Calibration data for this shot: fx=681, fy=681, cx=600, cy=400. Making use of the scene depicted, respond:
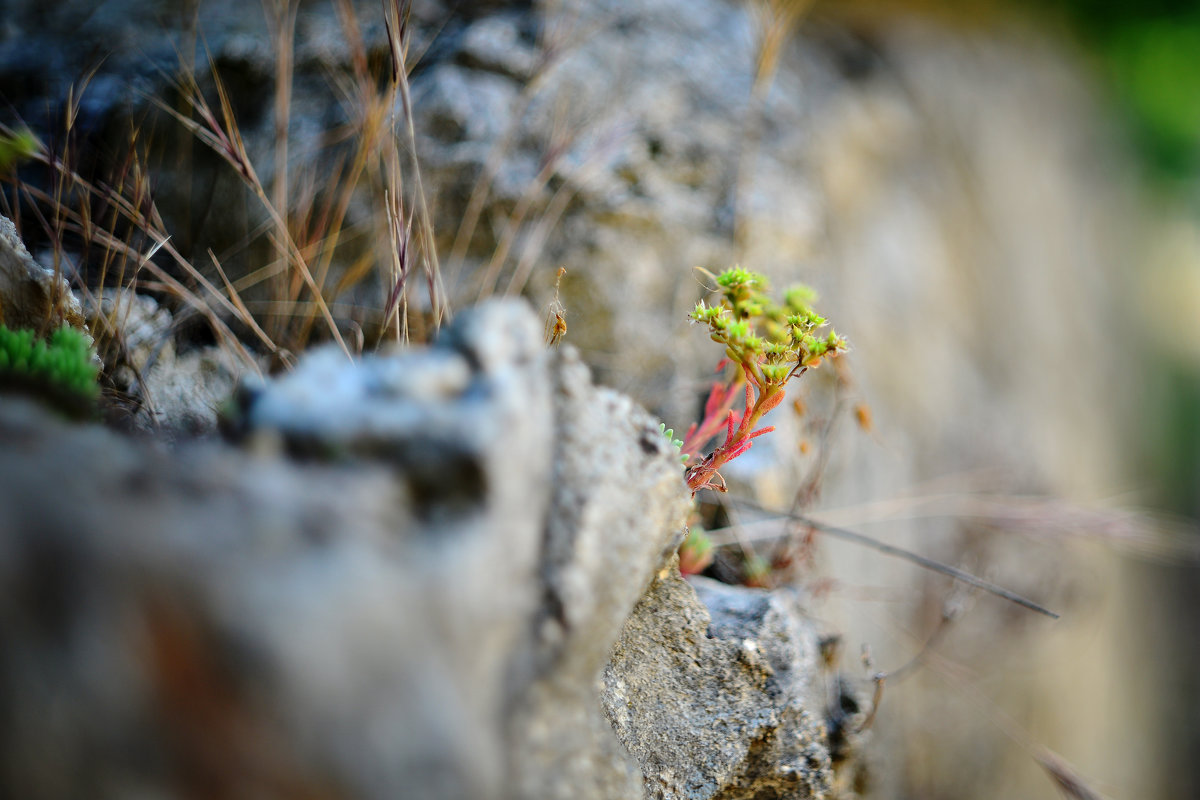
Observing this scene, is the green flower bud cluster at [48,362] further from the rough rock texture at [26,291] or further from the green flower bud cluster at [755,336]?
the green flower bud cluster at [755,336]

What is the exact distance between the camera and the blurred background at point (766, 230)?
143 centimetres

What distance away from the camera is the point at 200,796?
1.51ft

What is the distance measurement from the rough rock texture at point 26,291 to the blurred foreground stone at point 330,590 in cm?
38

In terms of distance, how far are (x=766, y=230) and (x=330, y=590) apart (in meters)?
1.55

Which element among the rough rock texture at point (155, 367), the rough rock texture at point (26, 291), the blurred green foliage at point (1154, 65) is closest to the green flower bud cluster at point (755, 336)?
the rough rock texture at point (155, 367)

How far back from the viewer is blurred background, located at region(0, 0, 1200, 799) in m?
1.43

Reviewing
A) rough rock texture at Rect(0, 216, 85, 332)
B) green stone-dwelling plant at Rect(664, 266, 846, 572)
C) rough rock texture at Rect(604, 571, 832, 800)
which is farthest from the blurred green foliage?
rough rock texture at Rect(0, 216, 85, 332)

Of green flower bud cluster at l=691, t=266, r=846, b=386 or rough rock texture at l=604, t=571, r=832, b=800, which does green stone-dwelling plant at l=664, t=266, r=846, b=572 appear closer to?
green flower bud cluster at l=691, t=266, r=846, b=386

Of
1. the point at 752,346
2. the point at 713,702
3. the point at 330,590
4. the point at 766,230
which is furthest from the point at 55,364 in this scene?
the point at 766,230

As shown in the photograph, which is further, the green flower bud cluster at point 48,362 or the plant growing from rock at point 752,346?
the plant growing from rock at point 752,346

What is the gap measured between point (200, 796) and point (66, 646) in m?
0.13

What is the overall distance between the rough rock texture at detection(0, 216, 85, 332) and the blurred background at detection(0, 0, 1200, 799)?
5 centimetres

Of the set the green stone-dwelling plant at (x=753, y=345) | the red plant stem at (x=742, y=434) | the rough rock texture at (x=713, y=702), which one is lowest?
the rough rock texture at (x=713, y=702)

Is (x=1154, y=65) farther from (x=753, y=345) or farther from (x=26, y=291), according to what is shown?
(x=26, y=291)
